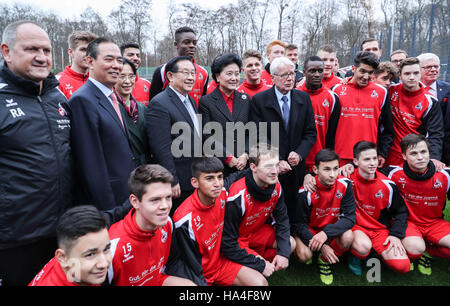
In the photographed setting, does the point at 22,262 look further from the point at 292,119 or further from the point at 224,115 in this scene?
the point at 292,119

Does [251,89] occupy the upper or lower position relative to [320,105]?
upper

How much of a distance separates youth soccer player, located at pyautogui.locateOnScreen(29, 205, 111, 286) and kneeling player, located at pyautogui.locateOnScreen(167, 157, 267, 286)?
37.4 inches

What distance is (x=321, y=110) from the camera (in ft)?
13.4

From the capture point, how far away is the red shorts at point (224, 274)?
3067 mm

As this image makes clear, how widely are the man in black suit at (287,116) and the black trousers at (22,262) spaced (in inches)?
103

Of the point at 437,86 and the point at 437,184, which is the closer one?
the point at 437,184

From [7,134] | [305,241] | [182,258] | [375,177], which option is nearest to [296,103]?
[375,177]

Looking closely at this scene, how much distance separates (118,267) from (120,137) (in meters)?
1.08

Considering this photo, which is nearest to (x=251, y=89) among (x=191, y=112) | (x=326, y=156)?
(x=191, y=112)

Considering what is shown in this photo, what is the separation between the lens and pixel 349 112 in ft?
13.3

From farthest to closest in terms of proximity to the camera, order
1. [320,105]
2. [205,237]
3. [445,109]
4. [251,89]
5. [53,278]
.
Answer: [251,89], [445,109], [320,105], [205,237], [53,278]

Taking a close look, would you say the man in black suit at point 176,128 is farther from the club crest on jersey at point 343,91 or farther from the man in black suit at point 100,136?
the club crest on jersey at point 343,91

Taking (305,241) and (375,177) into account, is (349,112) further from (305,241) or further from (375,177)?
(305,241)

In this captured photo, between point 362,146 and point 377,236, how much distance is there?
1.12 meters
